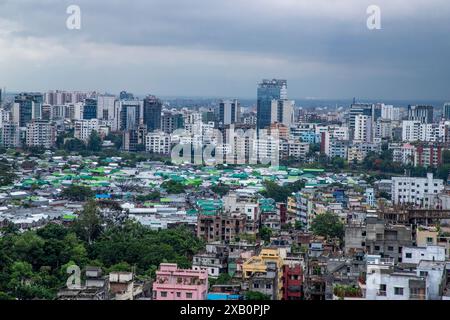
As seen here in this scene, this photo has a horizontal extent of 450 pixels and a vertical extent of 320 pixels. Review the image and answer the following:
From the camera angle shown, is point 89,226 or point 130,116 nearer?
point 89,226

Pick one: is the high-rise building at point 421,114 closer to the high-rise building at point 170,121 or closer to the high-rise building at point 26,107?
the high-rise building at point 170,121

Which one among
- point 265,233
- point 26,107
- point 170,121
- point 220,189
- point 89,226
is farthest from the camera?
point 170,121

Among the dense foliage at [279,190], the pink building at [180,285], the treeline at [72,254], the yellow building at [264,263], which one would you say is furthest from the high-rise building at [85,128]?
the pink building at [180,285]

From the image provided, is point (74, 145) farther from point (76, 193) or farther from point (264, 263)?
point (264, 263)

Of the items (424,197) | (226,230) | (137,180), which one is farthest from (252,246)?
(137,180)

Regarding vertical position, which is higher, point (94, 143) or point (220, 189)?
point (94, 143)

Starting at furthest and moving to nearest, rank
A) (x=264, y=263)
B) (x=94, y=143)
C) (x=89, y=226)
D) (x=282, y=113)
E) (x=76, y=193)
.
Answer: (x=94, y=143) < (x=282, y=113) < (x=76, y=193) < (x=89, y=226) < (x=264, y=263)

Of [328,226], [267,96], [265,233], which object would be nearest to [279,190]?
[265,233]
